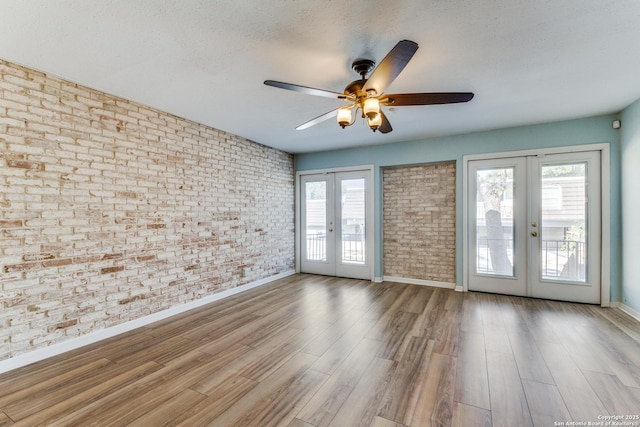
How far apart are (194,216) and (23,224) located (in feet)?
5.57

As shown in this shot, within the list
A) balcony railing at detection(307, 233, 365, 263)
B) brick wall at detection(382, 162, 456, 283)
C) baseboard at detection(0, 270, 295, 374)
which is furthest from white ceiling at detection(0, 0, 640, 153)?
balcony railing at detection(307, 233, 365, 263)

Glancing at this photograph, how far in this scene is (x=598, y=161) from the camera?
149 inches

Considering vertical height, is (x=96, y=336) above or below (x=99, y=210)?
below

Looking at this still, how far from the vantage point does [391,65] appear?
184 cm

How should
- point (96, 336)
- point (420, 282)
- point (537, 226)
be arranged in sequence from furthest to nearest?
point (420, 282) < point (537, 226) < point (96, 336)

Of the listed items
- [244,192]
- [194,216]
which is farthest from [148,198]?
[244,192]

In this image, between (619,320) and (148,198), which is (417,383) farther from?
Answer: (148,198)

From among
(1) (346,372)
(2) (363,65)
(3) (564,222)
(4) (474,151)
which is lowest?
(1) (346,372)

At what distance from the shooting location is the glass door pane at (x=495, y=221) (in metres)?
4.29

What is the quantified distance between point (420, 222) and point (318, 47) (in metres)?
3.73

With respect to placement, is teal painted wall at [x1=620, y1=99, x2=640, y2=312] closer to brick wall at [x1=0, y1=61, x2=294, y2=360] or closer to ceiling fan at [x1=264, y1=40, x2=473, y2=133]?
ceiling fan at [x1=264, y1=40, x2=473, y2=133]

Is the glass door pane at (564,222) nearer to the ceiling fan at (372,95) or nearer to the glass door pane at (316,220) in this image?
the ceiling fan at (372,95)

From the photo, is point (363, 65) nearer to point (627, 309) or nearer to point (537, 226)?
point (537, 226)

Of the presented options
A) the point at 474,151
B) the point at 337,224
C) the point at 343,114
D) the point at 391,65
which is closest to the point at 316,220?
the point at 337,224
